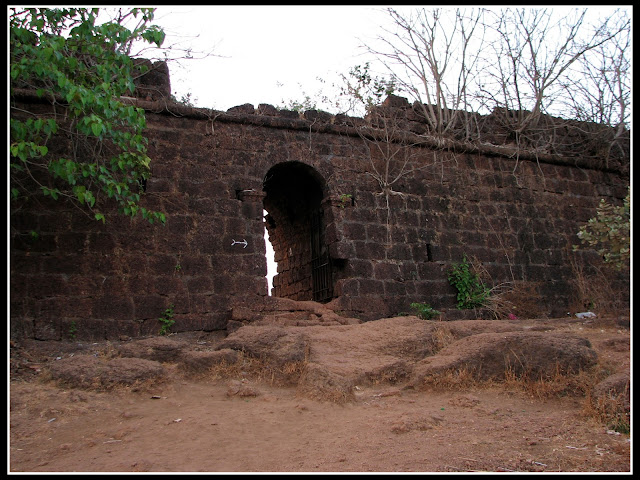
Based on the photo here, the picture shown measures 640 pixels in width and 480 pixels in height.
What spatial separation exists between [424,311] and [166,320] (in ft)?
11.6

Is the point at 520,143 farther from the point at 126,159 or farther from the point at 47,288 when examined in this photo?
the point at 47,288

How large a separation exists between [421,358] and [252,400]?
1.70 metres

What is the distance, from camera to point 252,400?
15.8 ft

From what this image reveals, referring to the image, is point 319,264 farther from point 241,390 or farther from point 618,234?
point 241,390

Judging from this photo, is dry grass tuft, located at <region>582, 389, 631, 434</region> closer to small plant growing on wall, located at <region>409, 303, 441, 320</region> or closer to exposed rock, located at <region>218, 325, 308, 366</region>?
exposed rock, located at <region>218, 325, 308, 366</region>

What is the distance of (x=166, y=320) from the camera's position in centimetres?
707

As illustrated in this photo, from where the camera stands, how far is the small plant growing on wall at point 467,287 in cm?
870

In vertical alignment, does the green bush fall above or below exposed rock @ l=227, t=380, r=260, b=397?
above

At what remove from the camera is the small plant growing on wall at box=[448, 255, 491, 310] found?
343 inches

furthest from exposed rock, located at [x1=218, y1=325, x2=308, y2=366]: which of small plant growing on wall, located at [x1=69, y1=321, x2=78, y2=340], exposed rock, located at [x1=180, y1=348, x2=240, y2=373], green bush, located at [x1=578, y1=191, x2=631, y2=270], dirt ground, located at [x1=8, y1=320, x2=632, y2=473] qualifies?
green bush, located at [x1=578, y1=191, x2=631, y2=270]

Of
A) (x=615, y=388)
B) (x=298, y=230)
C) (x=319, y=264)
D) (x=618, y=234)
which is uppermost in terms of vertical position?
(x=298, y=230)

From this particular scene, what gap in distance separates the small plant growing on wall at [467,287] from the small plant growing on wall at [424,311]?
54cm

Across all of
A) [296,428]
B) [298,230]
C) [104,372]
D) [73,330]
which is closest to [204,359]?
[104,372]

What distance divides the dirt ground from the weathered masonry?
173cm
